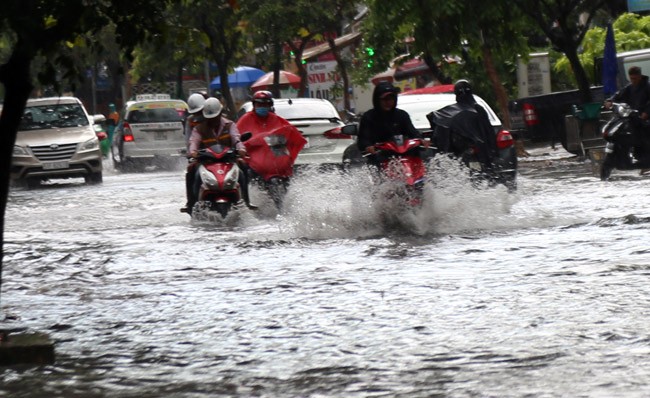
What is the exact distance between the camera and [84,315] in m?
10.4

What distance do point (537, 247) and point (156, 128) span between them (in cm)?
2503

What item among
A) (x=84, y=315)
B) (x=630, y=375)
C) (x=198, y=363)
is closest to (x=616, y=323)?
(x=630, y=375)

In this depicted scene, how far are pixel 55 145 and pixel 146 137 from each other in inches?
280

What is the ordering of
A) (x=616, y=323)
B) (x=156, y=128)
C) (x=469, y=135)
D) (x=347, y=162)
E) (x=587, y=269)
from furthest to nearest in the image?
1. (x=156, y=128)
2. (x=347, y=162)
3. (x=469, y=135)
4. (x=587, y=269)
5. (x=616, y=323)

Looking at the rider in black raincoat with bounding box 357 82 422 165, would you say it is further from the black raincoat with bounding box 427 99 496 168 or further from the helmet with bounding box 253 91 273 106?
the helmet with bounding box 253 91 273 106

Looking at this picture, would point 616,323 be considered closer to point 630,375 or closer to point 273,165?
point 630,375

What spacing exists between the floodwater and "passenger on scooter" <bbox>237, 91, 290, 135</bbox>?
810mm

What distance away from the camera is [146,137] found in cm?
3759

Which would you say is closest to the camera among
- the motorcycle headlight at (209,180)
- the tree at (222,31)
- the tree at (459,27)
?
the motorcycle headlight at (209,180)

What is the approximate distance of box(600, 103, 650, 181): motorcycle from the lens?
2205cm

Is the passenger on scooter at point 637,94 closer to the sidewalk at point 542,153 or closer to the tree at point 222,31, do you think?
the sidewalk at point 542,153

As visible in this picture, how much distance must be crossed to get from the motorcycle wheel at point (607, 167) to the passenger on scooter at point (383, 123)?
6.88 metres

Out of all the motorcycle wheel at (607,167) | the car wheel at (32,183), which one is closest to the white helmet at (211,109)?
the motorcycle wheel at (607,167)

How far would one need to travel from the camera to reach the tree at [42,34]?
827 cm
